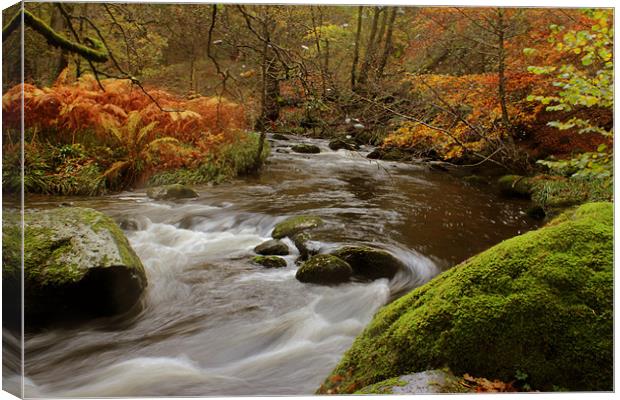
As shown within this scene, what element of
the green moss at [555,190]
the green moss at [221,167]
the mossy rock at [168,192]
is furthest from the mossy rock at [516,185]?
the mossy rock at [168,192]

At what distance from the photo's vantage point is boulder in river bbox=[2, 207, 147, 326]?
2.54 meters

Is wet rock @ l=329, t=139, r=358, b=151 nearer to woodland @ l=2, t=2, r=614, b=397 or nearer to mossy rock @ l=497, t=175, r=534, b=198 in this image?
woodland @ l=2, t=2, r=614, b=397

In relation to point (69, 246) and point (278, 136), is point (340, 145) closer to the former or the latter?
point (278, 136)

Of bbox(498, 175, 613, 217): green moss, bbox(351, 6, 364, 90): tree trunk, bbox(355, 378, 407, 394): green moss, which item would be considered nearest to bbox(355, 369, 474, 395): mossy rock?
bbox(355, 378, 407, 394): green moss

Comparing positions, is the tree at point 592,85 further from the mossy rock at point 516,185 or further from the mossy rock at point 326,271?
the mossy rock at point 326,271

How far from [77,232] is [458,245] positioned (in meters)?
2.12

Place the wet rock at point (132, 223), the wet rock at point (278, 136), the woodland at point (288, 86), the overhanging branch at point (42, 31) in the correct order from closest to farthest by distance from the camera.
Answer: the overhanging branch at point (42, 31) → the woodland at point (288, 86) → the wet rock at point (132, 223) → the wet rock at point (278, 136)

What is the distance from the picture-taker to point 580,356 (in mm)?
2061

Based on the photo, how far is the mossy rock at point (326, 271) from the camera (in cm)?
283

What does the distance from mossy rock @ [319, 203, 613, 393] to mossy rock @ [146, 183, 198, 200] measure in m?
1.29

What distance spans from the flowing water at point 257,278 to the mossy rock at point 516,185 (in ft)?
0.27

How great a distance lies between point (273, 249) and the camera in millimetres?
3016

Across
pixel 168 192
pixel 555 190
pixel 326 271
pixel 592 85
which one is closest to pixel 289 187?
pixel 326 271

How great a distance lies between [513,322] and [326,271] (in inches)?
42.6
